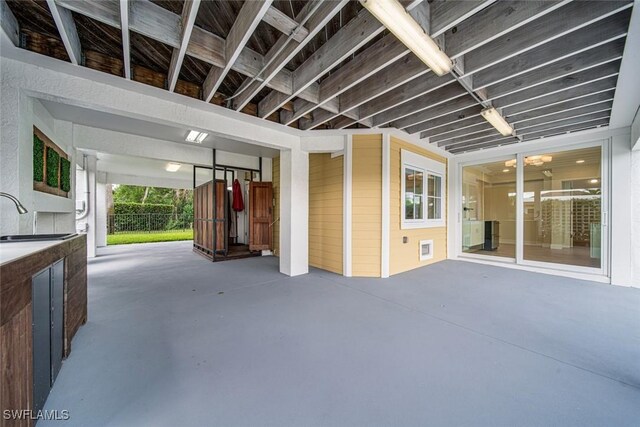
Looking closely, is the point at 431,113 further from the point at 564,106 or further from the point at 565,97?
the point at 564,106

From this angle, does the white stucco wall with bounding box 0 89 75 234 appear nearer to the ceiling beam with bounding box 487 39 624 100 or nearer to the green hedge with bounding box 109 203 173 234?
the ceiling beam with bounding box 487 39 624 100

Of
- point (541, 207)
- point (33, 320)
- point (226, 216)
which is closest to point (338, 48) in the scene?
point (33, 320)

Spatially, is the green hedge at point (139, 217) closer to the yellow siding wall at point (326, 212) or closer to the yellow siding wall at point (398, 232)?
the yellow siding wall at point (326, 212)

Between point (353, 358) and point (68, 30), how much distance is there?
11.7ft

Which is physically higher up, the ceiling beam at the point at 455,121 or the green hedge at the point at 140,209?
the ceiling beam at the point at 455,121

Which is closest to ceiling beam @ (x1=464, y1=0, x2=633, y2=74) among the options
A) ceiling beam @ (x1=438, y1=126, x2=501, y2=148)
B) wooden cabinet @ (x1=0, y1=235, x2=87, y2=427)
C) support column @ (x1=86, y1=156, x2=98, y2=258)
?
ceiling beam @ (x1=438, y1=126, x2=501, y2=148)

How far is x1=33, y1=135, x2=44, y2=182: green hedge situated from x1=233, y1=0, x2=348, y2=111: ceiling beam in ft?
7.21

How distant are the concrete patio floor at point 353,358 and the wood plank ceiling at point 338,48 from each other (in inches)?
101

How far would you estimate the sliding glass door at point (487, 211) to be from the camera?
19.0 feet

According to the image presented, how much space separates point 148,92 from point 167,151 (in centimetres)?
333

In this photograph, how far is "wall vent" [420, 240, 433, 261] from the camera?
513 cm

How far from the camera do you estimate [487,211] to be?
248 inches

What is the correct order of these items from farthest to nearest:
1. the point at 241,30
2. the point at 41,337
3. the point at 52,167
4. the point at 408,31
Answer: the point at 52,167, the point at 241,30, the point at 408,31, the point at 41,337

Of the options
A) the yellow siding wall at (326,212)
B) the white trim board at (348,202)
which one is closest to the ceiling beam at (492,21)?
the white trim board at (348,202)
